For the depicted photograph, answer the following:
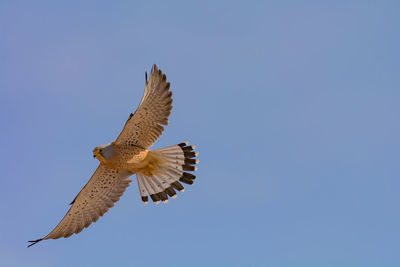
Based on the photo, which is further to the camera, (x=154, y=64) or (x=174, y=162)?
(x=174, y=162)

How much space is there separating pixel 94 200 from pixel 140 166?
108 cm

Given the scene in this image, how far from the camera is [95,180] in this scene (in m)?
10.5

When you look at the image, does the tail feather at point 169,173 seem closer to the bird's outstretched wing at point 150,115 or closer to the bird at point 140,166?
the bird at point 140,166

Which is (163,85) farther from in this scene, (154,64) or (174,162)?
(174,162)

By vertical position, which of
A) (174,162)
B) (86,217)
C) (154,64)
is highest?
(154,64)

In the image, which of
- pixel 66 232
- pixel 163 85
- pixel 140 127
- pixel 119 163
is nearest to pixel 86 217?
pixel 66 232

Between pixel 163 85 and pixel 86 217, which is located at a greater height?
pixel 163 85

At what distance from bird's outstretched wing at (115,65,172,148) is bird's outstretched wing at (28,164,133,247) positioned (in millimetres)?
878

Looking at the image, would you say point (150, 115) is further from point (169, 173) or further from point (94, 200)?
point (94, 200)

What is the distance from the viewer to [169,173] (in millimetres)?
10523

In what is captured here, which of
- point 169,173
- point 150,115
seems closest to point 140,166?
point 169,173

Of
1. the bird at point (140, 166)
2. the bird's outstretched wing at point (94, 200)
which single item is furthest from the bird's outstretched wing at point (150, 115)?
the bird's outstretched wing at point (94, 200)

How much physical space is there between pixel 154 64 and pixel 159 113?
0.80 meters

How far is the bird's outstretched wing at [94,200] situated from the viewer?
10.5 meters
